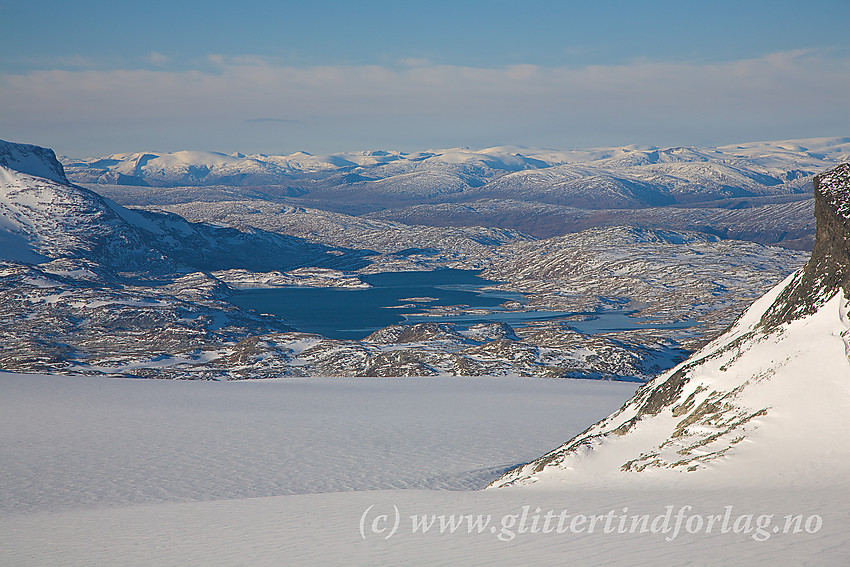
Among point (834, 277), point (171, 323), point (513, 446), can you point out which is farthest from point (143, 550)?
point (171, 323)

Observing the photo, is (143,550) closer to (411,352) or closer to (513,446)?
(513,446)

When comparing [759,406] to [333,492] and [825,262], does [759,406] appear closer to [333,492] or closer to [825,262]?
[825,262]

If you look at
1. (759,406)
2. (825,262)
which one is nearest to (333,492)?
(759,406)

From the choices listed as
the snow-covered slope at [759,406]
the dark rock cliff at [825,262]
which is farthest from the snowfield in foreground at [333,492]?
the dark rock cliff at [825,262]

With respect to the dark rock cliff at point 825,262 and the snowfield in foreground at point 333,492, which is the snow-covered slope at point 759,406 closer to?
the dark rock cliff at point 825,262

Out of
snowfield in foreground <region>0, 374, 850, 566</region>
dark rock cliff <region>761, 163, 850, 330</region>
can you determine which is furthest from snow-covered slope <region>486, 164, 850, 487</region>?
snowfield in foreground <region>0, 374, 850, 566</region>

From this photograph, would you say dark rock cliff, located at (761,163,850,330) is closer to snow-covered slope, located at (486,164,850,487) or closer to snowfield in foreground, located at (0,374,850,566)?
snow-covered slope, located at (486,164,850,487)

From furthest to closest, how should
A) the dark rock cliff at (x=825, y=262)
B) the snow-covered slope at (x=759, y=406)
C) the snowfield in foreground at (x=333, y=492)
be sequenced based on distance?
the dark rock cliff at (x=825, y=262), the snow-covered slope at (x=759, y=406), the snowfield in foreground at (x=333, y=492)
